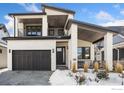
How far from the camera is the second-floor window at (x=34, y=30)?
75.6 ft

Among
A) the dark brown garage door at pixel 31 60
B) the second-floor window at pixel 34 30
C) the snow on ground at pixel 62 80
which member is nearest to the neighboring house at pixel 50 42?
the dark brown garage door at pixel 31 60

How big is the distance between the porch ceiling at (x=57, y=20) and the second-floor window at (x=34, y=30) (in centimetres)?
127

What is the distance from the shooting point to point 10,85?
504 inches

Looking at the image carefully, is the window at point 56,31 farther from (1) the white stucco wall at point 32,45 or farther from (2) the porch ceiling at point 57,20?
(1) the white stucco wall at point 32,45

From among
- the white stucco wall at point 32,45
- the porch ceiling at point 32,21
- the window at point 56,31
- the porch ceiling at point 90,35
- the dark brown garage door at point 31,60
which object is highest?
the porch ceiling at point 32,21

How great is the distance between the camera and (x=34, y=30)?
76.2ft

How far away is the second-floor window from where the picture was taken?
23034mm

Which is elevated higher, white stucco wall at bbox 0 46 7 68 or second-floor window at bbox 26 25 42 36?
second-floor window at bbox 26 25 42 36

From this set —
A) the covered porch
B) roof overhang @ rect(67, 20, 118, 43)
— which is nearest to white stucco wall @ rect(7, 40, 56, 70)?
the covered porch

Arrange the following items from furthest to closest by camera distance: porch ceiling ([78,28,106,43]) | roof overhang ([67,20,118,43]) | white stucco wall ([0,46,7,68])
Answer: white stucco wall ([0,46,7,68])
porch ceiling ([78,28,106,43])
roof overhang ([67,20,118,43])

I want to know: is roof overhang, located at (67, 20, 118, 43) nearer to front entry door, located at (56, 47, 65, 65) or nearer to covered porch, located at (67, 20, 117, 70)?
covered porch, located at (67, 20, 117, 70)

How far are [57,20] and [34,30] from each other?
269 cm

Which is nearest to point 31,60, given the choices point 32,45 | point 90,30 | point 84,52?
point 32,45
